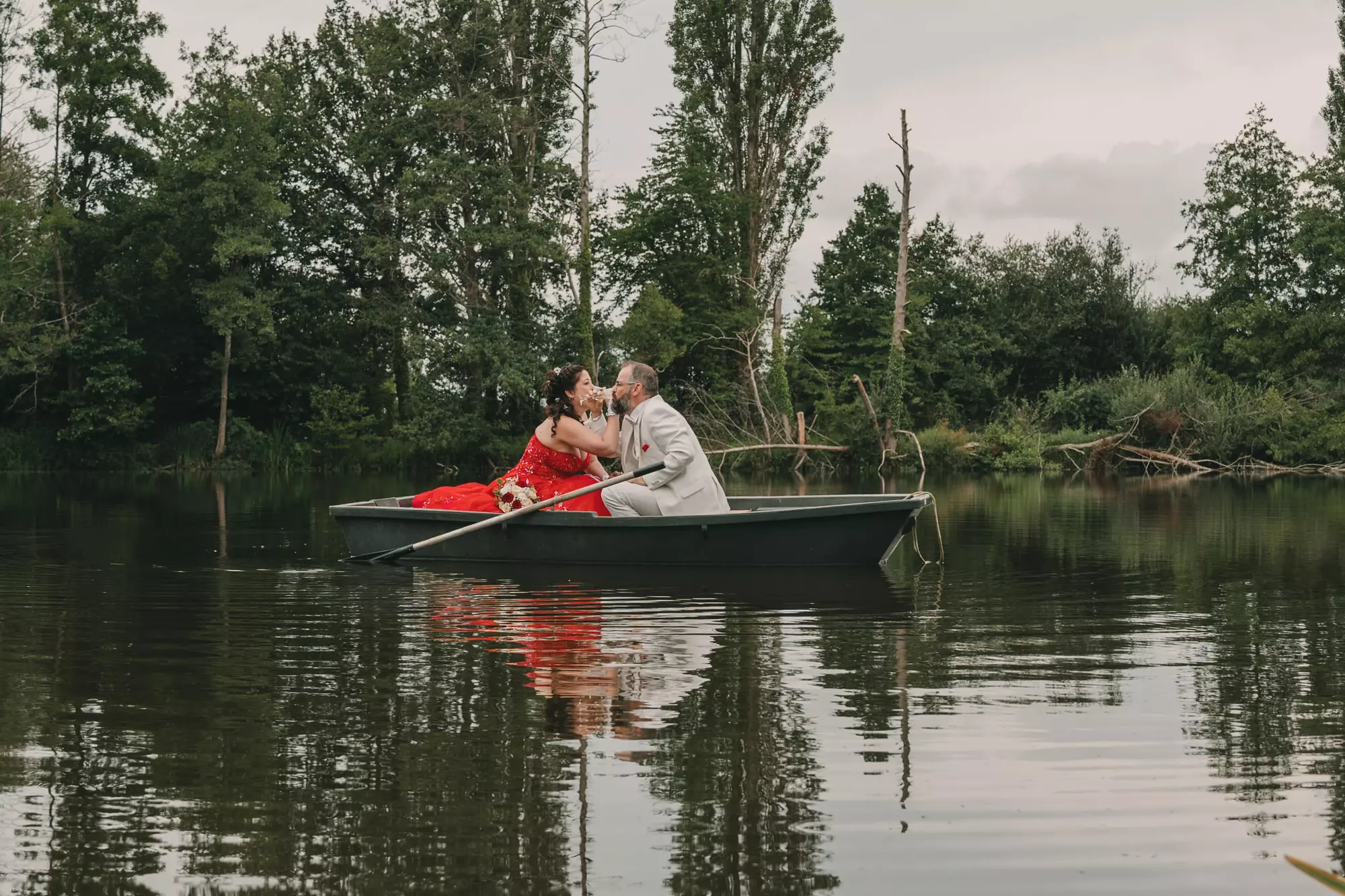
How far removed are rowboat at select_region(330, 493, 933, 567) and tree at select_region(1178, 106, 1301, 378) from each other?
28.2 metres

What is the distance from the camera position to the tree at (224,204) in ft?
115

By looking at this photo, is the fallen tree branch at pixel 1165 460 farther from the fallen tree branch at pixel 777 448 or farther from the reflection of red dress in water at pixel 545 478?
the reflection of red dress in water at pixel 545 478

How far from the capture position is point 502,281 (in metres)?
36.0

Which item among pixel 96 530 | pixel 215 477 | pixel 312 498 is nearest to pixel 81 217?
pixel 215 477

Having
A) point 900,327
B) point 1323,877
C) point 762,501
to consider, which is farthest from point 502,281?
point 1323,877

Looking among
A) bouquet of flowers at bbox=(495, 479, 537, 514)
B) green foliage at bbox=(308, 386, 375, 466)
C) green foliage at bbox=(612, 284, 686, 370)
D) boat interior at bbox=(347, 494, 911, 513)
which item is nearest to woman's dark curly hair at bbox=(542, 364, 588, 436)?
bouquet of flowers at bbox=(495, 479, 537, 514)

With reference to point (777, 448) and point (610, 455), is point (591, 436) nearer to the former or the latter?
point (610, 455)

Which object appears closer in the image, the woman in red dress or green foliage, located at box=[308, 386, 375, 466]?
the woman in red dress

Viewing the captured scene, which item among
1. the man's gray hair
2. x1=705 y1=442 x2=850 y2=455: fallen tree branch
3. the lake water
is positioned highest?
the man's gray hair

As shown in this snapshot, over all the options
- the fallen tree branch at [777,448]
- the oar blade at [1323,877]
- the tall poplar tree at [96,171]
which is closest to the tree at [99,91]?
the tall poplar tree at [96,171]

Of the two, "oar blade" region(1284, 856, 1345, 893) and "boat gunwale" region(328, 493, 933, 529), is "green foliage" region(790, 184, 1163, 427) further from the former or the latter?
"oar blade" region(1284, 856, 1345, 893)

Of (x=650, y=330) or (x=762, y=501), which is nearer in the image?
(x=762, y=501)

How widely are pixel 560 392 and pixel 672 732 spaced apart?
→ 6397mm

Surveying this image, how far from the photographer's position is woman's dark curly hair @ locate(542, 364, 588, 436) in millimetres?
11367
